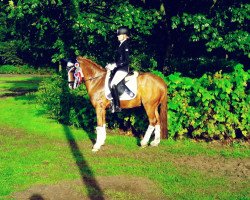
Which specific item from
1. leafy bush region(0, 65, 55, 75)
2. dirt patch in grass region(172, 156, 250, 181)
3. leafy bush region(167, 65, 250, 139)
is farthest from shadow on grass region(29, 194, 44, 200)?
leafy bush region(0, 65, 55, 75)

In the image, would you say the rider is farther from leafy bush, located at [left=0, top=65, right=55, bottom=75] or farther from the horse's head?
leafy bush, located at [left=0, top=65, right=55, bottom=75]

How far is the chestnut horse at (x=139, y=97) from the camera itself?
11445 millimetres

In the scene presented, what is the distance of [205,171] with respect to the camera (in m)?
9.41

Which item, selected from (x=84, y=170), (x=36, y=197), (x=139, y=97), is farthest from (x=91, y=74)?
Result: (x=36, y=197)

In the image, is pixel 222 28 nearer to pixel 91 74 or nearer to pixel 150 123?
pixel 150 123

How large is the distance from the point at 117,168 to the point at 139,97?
2.65 metres

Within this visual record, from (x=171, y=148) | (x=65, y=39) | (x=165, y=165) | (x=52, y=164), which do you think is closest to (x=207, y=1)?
(x=65, y=39)

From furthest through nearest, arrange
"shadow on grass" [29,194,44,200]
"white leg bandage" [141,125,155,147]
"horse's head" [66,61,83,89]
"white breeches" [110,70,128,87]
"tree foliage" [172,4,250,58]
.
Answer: "tree foliage" [172,4,250,58] → "white leg bandage" [141,125,155,147] → "horse's head" [66,61,83,89] → "white breeches" [110,70,128,87] → "shadow on grass" [29,194,44,200]

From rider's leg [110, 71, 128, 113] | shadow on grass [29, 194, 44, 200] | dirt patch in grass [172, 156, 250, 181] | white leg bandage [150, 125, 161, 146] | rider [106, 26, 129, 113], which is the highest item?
rider [106, 26, 129, 113]

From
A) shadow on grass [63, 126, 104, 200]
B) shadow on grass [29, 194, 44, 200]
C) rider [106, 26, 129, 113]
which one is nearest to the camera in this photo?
shadow on grass [29, 194, 44, 200]

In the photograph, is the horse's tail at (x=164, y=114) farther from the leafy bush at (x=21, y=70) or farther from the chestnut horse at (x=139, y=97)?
the leafy bush at (x=21, y=70)

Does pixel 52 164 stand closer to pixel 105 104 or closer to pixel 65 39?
pixel 105 104

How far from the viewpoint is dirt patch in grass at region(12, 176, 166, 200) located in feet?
25.6

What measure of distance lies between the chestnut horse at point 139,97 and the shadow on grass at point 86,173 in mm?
654
